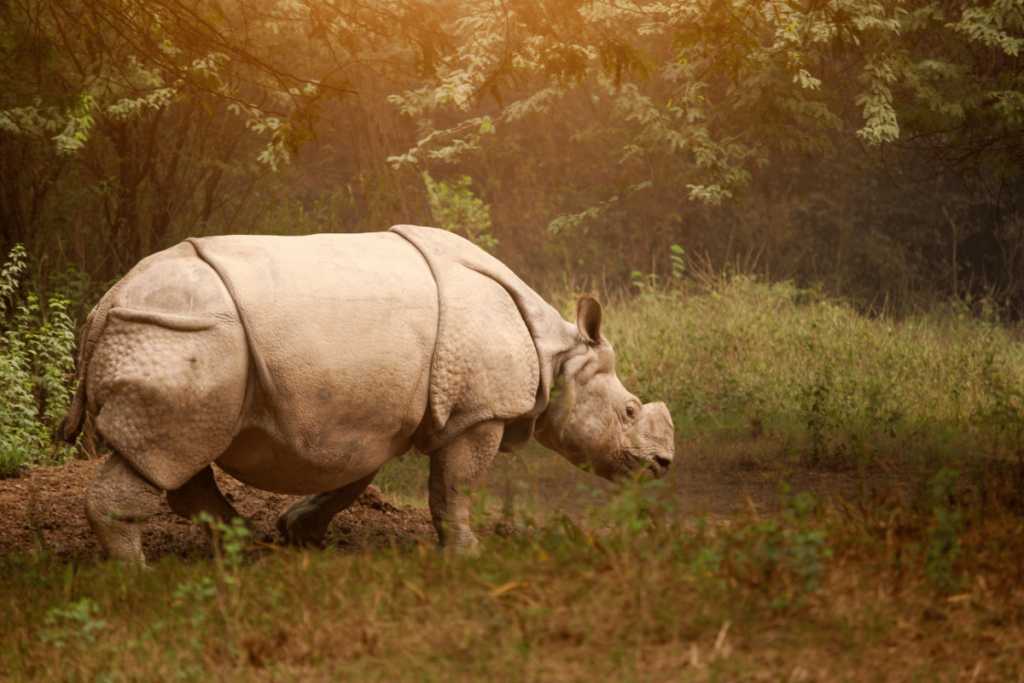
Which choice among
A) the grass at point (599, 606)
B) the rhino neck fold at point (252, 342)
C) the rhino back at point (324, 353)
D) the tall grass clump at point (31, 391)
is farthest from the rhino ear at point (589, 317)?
the tall grass clump at point (31, 391)

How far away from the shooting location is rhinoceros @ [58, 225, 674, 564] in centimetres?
395

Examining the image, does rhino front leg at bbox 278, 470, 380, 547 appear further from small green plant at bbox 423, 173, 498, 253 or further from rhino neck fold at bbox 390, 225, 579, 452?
small green plant at bbox 423, 173, 498, 253

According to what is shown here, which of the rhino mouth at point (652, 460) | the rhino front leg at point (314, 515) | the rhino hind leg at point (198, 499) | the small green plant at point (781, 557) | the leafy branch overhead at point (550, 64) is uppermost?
the leafy branch overhead at point (550, 64)

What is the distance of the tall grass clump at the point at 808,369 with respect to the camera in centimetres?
810

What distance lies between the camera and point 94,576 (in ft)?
12.4

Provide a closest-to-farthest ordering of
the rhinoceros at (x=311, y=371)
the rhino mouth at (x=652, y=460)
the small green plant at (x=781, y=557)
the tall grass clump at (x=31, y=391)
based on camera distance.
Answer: the small green plant at (x=781, y=557) → the rhinoceros at (x=311, y=371) → the rhino mouth at (x=652, y=460) → the tall grass clump at (x=31, y=391)

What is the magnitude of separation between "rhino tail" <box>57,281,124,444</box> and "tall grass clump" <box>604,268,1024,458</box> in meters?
4.31

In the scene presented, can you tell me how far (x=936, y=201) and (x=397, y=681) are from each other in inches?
823

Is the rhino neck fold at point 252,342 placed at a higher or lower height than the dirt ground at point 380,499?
higher

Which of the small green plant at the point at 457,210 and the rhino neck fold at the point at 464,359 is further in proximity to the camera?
the small green plant at the point at 457,210

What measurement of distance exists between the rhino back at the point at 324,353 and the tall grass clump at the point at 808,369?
3.46 meters

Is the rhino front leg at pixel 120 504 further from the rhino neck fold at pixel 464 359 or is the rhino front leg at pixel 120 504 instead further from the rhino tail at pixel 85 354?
the rhino neck fold at pixel 464 359

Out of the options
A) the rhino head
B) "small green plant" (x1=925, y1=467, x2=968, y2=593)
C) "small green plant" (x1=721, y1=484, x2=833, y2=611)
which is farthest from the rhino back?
"small green plant" (x1=925, y1=467, x2=968, y2=593)

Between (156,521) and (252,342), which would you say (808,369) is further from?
(252,342)
